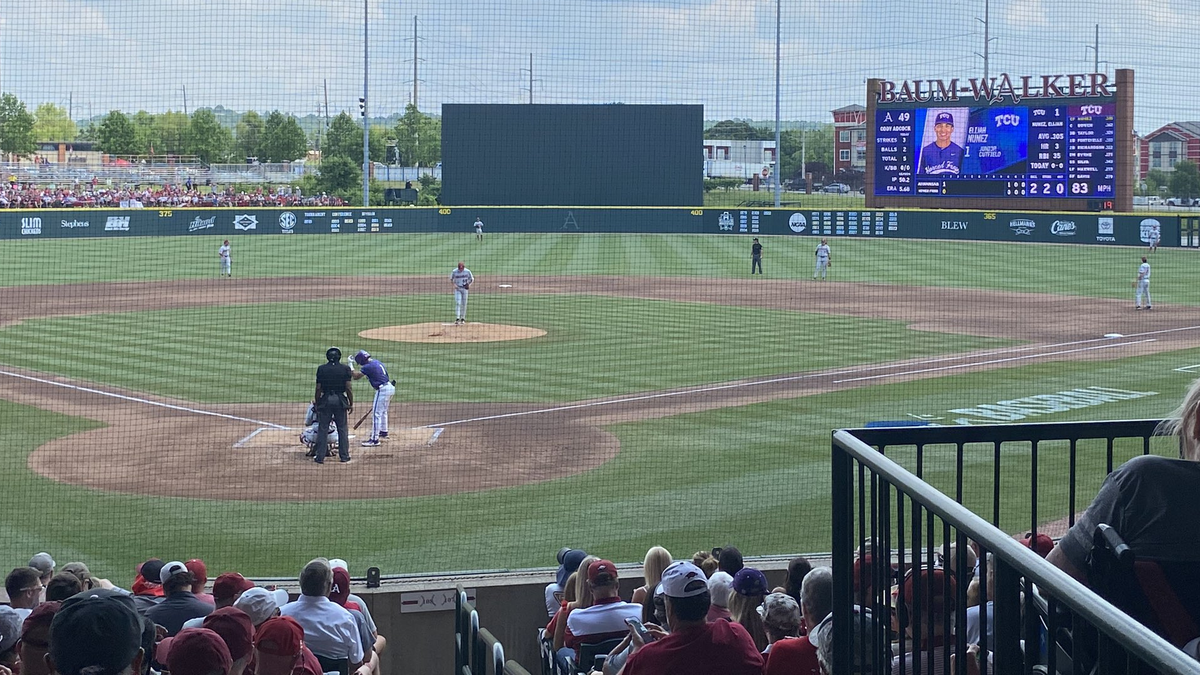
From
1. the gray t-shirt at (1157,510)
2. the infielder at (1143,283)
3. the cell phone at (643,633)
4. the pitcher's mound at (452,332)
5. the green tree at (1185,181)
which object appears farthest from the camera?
the green tree at (1185,181)

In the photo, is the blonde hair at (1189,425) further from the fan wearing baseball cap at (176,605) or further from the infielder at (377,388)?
Result: the infielder at (377,388)

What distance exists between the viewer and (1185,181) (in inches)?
2117

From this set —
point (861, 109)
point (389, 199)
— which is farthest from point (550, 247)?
point (861, 109)

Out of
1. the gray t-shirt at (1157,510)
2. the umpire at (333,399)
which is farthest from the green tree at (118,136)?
the gray t-shirt at (1157,510)

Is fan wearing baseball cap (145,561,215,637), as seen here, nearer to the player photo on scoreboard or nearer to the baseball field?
the baseball field

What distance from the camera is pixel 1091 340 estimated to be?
23203 mm

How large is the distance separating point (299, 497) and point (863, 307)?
745 inches

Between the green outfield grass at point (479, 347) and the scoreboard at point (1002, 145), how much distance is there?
15.7 m

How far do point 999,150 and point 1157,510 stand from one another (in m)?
40.1

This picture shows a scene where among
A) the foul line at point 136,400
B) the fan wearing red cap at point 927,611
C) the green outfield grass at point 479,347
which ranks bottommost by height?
the foul line at point 136,400

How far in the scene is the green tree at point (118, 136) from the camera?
63.9 meters

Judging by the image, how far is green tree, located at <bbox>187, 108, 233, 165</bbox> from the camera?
2416 inches

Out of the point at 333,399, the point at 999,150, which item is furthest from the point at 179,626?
the point at 999,150

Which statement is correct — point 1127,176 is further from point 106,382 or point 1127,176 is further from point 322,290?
point 106,382
